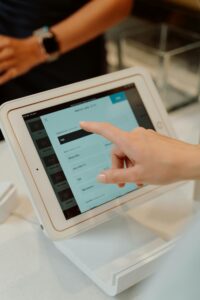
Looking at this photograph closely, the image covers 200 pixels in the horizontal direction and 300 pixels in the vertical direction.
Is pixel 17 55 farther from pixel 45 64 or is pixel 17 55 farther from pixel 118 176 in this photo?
pixel 118 176

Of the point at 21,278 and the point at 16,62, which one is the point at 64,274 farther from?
the point at 16,62

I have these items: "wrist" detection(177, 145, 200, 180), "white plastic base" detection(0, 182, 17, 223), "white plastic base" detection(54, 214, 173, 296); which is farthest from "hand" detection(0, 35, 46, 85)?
"wrist" detection(177, 145, 200, 180)

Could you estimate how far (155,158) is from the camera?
0.45 metres

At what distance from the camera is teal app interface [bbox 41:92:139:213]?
0.58 metres

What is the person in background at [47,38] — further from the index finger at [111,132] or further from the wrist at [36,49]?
the index finger at [111,132]

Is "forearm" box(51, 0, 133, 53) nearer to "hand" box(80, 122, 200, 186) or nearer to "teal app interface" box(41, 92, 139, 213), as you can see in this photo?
"teal app interface" box(41, 92, 139, 213)

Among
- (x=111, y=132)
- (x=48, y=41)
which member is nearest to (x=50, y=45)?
(x=48, y=41)

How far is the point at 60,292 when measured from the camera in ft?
1.86

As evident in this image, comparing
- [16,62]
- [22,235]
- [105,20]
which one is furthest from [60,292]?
[105,20]

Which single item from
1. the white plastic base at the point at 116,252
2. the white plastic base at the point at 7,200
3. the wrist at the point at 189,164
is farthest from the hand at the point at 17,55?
the wrist at the point at 189,164

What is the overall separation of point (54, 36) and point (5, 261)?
579mm

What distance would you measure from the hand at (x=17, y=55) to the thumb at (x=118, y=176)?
1.78 ft

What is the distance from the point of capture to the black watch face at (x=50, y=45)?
98cm

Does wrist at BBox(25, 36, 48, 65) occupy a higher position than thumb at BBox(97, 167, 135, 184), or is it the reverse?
wrist at BBox(25, 36, 48, 65)
